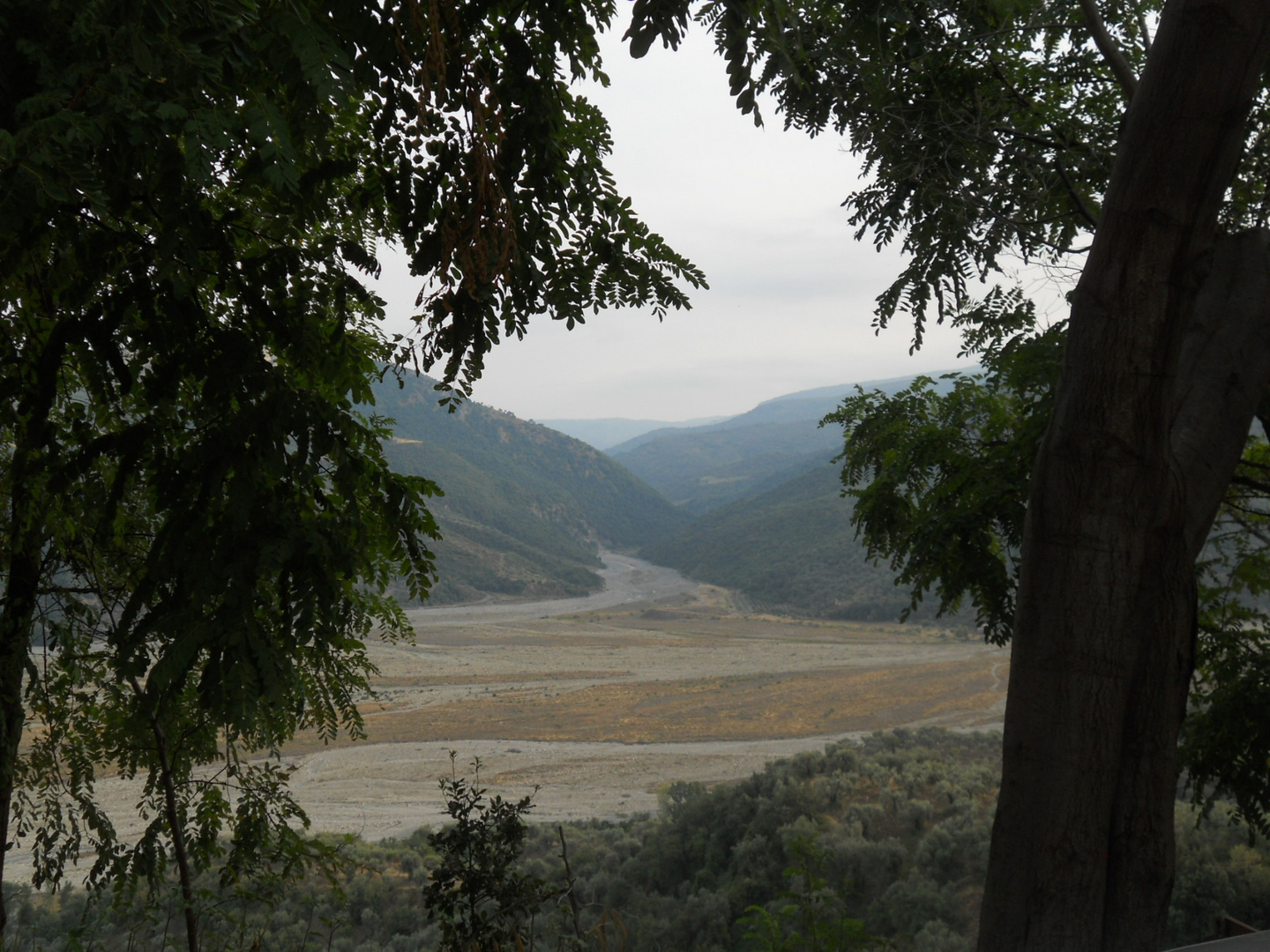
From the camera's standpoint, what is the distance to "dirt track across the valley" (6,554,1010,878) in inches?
712

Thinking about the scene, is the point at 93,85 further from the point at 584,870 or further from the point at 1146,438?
the point at 584,870

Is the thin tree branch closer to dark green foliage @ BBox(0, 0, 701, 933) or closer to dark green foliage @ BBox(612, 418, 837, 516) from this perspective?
dark green foliage @ BBox(0, 0, 701, 933)

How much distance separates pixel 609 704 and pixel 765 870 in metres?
18.7

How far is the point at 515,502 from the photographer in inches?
2598

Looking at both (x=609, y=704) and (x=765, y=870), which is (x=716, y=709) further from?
(x=765, y=870)

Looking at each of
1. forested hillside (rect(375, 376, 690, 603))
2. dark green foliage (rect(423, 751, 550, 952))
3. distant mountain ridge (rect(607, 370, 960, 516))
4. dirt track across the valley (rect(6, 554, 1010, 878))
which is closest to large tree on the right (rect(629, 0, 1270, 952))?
dark green foliage (rect(423, 751, 550, 952))

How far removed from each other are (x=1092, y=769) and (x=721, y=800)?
10.5 meters

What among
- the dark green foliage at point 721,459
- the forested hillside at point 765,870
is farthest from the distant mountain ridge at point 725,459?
the forested hillside at point 765,870

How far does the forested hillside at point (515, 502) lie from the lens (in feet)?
167

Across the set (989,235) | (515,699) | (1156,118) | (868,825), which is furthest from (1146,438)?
(515,699)

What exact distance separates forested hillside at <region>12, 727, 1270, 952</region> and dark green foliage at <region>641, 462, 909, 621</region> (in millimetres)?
24058

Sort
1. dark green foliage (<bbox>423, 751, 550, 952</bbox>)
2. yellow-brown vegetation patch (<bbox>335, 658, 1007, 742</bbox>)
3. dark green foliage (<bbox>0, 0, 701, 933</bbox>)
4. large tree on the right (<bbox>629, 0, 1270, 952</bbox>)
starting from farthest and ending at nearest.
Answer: yellow-brown vegetation patch (<bbox>335, 658, 1007, 742</bbox>) → dark green foliage (<bbox>423, 751, 550, 952</bbox>) → large tree on the right (<bbox>629, 0, 1270, 952</bbox>) → dark green foliage (<bbox>0, 0, 701, 933</bbox>)

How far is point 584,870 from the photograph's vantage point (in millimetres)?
10555

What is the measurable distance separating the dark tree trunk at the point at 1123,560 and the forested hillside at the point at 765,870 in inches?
135
